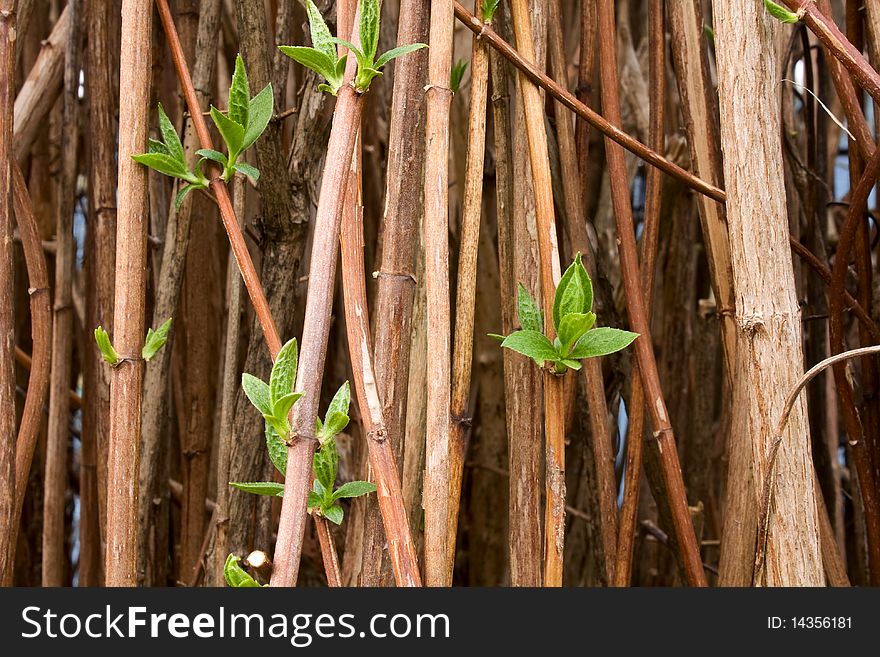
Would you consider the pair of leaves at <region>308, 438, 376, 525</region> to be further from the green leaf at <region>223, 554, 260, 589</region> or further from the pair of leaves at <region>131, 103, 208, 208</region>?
the pair of leaves at <region>131, 103, 208, 208</region>

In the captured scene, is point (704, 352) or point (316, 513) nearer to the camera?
point (316, 513)

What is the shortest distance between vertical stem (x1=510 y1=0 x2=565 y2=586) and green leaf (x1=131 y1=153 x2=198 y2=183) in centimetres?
22

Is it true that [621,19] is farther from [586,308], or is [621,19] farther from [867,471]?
[586,308]

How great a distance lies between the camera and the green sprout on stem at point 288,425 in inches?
16.6

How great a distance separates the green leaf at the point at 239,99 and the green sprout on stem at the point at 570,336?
22 cm

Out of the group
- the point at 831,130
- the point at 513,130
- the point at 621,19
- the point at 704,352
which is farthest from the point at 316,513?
the point at 831,130

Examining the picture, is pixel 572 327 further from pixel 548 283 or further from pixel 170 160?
pixel 170 160

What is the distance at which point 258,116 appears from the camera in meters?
0.54

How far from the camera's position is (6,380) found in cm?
57

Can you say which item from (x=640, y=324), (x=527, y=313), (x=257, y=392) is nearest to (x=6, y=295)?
(x=257, y=392)

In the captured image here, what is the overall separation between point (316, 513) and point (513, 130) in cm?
31

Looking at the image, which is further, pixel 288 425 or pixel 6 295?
pixel 6 295

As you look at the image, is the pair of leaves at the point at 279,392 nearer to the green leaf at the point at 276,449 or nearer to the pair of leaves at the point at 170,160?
the green leaf at the point at 276,449

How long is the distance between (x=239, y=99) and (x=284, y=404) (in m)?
0.22
